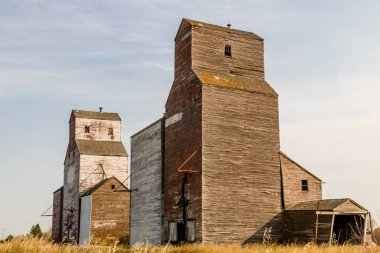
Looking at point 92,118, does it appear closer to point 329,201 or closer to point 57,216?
point 57,216

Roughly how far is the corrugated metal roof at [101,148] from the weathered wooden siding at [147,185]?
12.5 metres

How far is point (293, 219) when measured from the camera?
27.7 m

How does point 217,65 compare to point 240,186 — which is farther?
point 217,65

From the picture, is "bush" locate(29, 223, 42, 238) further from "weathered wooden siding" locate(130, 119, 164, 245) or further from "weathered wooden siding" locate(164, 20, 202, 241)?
"weathered wooden siding" locate(164, 20, 202, 241)

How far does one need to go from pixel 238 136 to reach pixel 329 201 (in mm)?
6382

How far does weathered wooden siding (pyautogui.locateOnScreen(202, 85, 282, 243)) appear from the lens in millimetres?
26766

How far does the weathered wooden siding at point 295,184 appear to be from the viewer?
1145 inches

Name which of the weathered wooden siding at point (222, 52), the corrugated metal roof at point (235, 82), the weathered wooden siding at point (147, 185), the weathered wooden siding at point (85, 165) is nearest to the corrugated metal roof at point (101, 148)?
the weathered wooden siding at point (85, 165)

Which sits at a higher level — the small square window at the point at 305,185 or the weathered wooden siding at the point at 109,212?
the small square window at the point at 305,185

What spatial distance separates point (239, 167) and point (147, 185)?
9.19 meters

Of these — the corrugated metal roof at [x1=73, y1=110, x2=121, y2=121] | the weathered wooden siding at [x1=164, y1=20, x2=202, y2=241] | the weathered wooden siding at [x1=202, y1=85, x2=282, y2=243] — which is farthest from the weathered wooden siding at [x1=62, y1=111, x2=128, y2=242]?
the weathered wooden siding at [x1=202, y1=85, x2=282, y2=243]

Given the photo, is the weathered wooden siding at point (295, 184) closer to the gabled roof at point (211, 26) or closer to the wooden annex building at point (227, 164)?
the wooden annex building at point (227, 164)

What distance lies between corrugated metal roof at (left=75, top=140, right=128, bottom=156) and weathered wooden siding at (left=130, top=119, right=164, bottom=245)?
12.5m

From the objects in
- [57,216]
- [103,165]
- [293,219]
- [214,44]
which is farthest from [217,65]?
[57,216]
